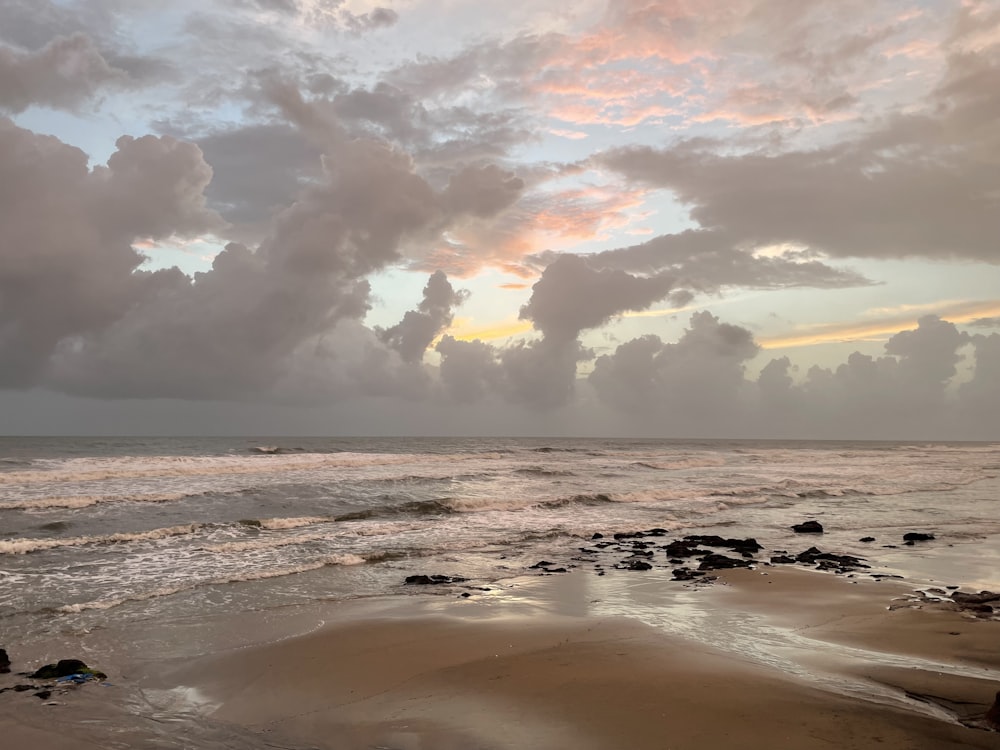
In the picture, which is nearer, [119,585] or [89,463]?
[119,585]

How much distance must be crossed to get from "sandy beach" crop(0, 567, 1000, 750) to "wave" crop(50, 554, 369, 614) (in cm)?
320

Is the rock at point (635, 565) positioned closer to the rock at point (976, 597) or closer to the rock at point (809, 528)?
the rock at point (976, 597)

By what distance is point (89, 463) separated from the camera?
41.1m

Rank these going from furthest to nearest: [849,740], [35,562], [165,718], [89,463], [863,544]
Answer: [89,463] < [863,544] < [35,562] < [165,718] < [849,740]

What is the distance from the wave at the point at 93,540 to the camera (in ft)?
53.1

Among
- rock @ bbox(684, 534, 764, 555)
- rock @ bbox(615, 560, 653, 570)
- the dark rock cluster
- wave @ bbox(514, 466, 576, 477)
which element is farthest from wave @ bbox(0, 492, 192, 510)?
wave @ bbox(514, 466, 576, 477)

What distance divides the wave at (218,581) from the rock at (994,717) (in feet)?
40.0

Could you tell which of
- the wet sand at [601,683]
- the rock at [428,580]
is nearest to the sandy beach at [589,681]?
the wet sand at [601,683]

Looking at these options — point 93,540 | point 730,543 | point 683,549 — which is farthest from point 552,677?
point 93,540

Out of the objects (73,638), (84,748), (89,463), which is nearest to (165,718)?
(84,748)

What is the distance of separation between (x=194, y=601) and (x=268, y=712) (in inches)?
216

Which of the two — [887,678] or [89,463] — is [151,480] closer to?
[89,463]

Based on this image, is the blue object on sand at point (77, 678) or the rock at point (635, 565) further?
the rock at point (635, 565)

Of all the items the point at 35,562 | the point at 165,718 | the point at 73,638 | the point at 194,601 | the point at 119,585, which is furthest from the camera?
the point at 35,562
